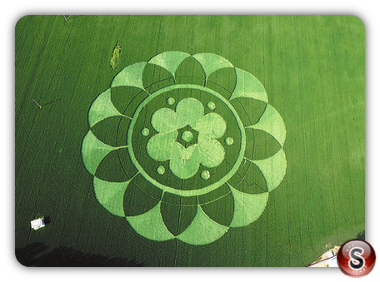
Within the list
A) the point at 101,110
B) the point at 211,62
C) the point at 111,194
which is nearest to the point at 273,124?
the point at 211,62

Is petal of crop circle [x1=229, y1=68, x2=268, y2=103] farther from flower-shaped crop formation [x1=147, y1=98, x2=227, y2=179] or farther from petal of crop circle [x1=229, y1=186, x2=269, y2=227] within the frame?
petal of crop circle [x1=229, y1=186, x2=269, y2=227]

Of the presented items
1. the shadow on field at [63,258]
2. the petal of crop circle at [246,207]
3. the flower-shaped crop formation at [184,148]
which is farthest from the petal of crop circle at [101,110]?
the petal of crop circle at [246,207]

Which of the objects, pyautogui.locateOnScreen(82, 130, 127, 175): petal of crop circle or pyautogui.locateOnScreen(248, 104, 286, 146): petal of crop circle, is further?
pyautogui.locateOnScreen(248, 104, 286, 146): petal of crop circle

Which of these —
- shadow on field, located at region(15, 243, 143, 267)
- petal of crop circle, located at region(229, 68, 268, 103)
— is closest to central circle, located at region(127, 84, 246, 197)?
petal of crop circle, located at region(229, 68, 268, 103)

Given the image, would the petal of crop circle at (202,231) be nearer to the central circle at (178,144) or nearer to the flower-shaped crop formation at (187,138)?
the central circle at (178,144)

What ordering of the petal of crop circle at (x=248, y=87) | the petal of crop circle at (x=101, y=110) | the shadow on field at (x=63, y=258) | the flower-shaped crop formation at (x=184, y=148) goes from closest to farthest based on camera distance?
1. the shadow on field at (x=63, y=258)
2. the flower-shaped crop formation at (x=184, y=148)
3. the petal of crop circle at (x=101, y=110)
4. the petal of crop circle at (x=248, y=87)

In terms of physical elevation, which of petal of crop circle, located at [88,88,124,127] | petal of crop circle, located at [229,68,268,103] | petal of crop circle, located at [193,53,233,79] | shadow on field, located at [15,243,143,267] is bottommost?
shadow on field, located at [15,243,143,267]
